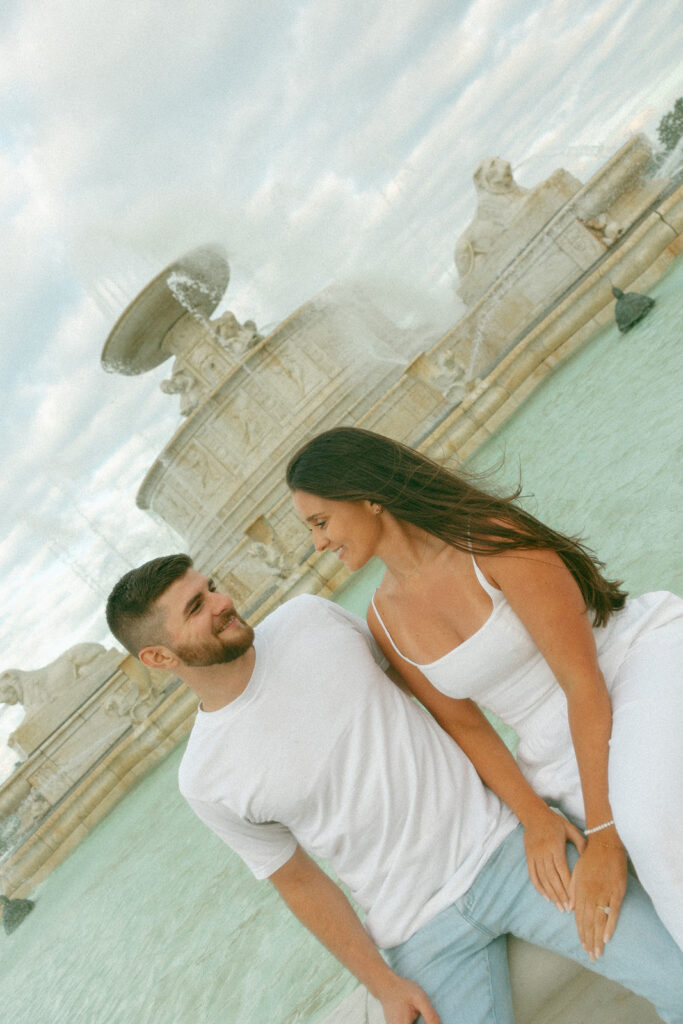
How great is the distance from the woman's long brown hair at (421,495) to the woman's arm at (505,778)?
418 millimetres

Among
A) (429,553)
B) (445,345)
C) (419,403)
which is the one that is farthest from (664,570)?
(445,345)

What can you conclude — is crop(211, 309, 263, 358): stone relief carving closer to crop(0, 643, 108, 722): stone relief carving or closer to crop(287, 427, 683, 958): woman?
crop(0, 643, 108, 722): stone relief carving

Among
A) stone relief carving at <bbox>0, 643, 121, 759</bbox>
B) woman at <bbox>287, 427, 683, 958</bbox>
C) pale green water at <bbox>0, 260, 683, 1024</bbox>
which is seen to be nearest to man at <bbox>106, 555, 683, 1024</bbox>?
woman at <bbox>287, 427, 683, 958</bbox>

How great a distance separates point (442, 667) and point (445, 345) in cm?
1289

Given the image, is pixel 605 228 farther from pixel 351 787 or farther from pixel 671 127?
pixel 351 787

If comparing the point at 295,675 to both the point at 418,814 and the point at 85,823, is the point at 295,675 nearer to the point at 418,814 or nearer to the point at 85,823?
the point at 418,814

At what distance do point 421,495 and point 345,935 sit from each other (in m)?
1.19

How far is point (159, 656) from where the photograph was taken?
2.29m

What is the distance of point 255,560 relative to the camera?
39.2ft

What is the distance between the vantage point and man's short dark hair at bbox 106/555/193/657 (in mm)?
2268

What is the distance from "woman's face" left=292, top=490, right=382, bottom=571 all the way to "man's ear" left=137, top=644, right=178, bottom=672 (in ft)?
1.77

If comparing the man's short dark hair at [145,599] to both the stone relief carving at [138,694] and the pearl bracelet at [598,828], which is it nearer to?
the pearl bracelet at [598,828]

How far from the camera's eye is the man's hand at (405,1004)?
192 centimetres

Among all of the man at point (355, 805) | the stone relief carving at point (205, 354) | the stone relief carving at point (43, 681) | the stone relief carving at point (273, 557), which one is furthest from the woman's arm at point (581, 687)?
the stone relief carving at point (205, 354)
